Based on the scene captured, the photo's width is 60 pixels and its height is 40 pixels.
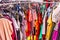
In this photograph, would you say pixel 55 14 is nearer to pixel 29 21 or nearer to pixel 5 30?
pixel 29 21

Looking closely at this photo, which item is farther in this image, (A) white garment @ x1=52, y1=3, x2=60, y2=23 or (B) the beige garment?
(A) white garment @ x1=52, y1=3, x2=60, y2=23

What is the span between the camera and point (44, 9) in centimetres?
190

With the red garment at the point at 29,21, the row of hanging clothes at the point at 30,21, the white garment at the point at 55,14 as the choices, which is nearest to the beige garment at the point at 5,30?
the row of hanging clothes at the point at 30,21

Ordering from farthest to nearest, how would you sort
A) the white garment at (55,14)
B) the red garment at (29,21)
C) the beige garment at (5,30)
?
the red garment at (29,21), the white garment at (55,14), the beige garment at (5,30)

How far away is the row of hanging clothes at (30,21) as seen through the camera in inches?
65.3

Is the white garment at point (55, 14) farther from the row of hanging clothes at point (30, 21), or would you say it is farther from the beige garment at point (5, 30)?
the beige garment at point (5, 30)

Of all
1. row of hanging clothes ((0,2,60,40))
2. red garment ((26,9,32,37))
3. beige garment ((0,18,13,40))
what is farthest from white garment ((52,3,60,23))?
beige garment ((0,18,13,40))

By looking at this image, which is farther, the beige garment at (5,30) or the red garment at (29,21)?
the red garment at (29,21)

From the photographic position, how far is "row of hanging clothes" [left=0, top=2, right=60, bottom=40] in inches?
65.3

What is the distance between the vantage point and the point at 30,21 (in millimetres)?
1927

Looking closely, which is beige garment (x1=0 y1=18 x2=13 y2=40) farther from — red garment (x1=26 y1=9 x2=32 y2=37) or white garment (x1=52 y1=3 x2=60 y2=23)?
white garment (x1=52 y1=3 x2=60 y2=23)

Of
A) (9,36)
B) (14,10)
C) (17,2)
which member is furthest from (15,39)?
(17,2)

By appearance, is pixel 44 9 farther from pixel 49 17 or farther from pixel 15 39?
pixel 15 39

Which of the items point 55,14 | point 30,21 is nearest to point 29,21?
point 30,21
